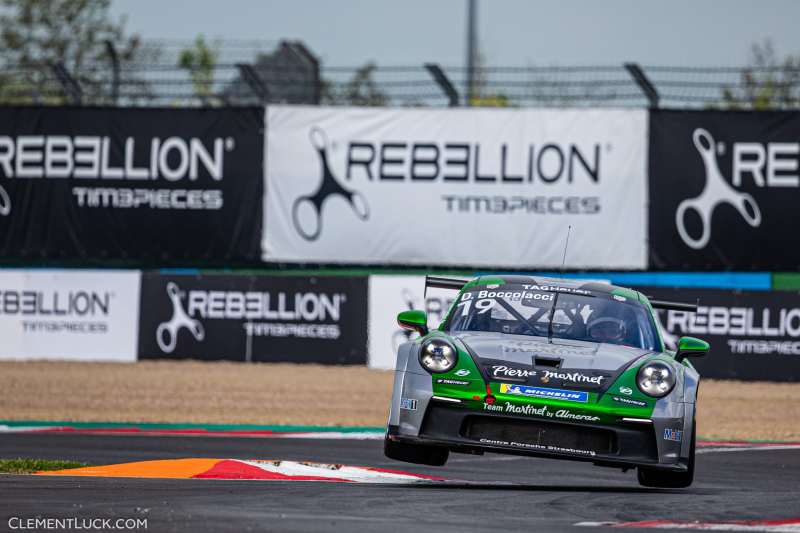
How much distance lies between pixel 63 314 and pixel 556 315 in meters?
12.8

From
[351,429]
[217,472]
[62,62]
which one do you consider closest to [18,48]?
[62,62]

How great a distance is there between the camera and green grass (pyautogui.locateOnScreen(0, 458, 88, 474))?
8.73 meters

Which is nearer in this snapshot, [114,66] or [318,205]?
[318,205]

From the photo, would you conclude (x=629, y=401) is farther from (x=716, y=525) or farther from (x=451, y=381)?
(x=716, y=525)

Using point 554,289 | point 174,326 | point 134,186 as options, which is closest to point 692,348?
point 554,289

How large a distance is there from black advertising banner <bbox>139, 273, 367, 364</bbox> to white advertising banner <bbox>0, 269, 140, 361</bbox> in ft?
1.38

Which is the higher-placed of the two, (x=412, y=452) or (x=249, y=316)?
(x=249, y=316)

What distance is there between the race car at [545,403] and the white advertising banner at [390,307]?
1102 cm

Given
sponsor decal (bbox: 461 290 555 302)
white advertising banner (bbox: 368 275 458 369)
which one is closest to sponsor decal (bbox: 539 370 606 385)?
sponsor decal (bbox: 461 290 555 302)

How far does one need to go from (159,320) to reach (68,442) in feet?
27.3

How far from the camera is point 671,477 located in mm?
8164

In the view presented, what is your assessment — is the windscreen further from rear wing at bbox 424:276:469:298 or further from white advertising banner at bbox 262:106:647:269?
white advertising banner at bbox 262:106:647:269

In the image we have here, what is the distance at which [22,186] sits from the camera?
23688mm

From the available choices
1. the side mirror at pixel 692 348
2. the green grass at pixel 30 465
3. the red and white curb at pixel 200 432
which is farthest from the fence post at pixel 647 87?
the green grass at pixel 30 465
